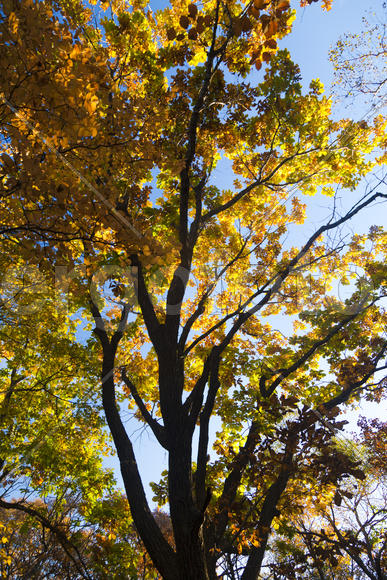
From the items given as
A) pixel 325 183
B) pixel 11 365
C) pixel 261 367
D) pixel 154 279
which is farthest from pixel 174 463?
pixel 325 183

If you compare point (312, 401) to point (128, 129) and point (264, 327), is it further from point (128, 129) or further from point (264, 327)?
point (128, 129)

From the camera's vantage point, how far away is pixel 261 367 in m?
6.50

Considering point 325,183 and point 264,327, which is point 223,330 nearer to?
point 264,327

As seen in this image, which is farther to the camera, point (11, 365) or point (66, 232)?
point (11, 365)

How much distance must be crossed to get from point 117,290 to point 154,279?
9.93ft

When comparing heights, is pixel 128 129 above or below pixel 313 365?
above

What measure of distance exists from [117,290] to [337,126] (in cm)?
597

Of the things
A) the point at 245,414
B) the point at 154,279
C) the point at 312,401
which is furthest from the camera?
the point at 312,401

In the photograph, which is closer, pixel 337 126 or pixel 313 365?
pixel 337 126

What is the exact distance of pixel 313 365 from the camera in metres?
8.03

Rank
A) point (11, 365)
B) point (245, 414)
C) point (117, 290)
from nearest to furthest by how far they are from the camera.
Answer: point (117, 290) < point (245, 414) < point (11, 365)

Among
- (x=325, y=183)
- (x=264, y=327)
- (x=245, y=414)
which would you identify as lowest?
(x=245, y=414)

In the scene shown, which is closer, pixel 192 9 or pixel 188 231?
pixel 192 9

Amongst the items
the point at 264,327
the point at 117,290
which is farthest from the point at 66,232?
the point at 264,327
